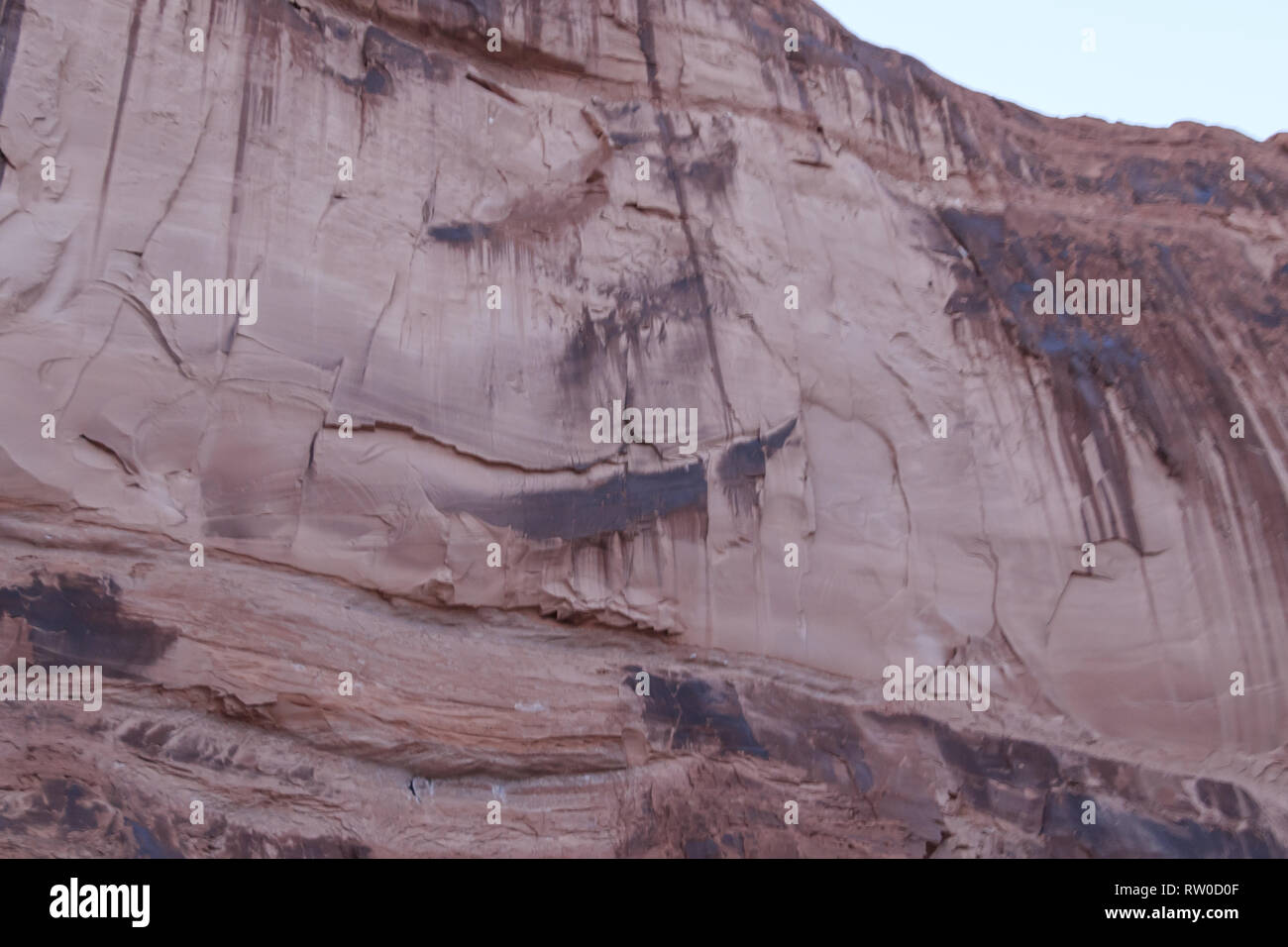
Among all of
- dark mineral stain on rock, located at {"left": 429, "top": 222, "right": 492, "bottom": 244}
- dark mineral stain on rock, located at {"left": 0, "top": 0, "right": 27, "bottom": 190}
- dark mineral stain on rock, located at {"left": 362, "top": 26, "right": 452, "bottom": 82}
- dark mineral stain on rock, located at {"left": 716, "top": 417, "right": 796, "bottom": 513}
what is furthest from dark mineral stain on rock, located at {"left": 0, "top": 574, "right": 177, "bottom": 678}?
dark mineral stain on rock, located at {"left": 362, "top": 26, "right": 452, "bottom": 82}

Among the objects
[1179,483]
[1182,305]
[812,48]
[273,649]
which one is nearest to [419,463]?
[273,649]

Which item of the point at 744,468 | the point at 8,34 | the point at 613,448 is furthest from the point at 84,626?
the point at 744,468

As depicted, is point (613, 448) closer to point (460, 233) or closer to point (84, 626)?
point (460, 233)

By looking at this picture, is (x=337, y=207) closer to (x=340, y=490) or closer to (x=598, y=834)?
(x=340, y=490)

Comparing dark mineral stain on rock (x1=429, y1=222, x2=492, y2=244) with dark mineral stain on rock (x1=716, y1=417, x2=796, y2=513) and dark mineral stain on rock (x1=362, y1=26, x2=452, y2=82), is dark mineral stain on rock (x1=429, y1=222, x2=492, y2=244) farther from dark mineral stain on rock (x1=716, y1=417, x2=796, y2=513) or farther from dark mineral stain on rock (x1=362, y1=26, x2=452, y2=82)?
dark mineral stain on rock (x1=716, y1=417, x2=796, y2=513)

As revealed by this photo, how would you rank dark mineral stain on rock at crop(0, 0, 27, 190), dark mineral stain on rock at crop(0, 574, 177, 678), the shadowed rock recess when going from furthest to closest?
1. dark mineral stain on rock at crop(0, 0, 27, 190)
2. the shadowed rock recess
3. dark mineral stain on rock at crop(0, 574, 177, 678)

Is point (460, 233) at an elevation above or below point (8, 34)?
below

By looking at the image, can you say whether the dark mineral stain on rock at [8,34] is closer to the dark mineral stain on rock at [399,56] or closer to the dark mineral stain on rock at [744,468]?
the dark mineral stain on rock at [399,56]

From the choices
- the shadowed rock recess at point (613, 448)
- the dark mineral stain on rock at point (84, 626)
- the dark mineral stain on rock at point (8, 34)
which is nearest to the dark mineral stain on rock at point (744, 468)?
the shadowed rock recess at point (613, 448)
